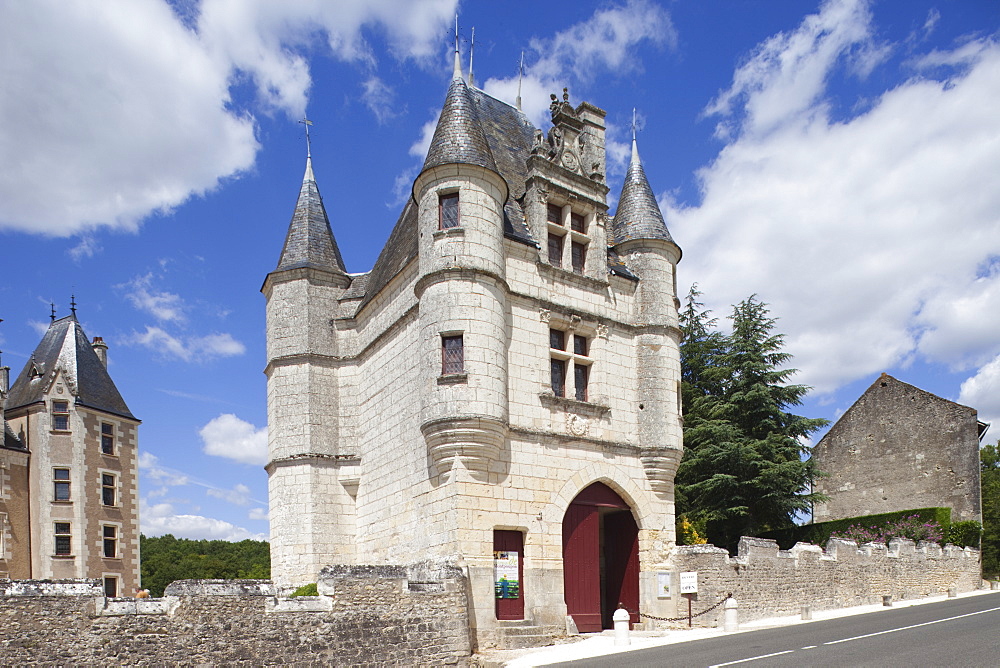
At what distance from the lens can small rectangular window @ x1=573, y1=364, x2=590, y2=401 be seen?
18.1 metres

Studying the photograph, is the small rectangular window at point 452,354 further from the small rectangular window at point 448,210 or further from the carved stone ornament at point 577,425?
the carved stone ornament at point 577,425

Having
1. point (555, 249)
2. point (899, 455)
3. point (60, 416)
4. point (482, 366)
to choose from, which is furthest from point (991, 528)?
point (60, 416)

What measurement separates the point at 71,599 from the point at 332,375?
1026 centimetres

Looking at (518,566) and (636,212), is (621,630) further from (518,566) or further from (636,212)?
(636,212)

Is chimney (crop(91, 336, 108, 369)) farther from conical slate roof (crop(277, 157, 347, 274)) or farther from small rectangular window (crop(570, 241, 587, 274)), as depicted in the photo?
small rectangular window (crop(570, 241, 587, 274))

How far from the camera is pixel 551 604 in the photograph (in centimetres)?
1586

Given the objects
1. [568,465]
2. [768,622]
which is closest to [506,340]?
[568,465]

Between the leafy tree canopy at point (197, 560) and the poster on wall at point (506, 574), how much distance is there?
25345mm

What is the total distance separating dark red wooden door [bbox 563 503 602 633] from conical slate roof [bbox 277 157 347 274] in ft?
28.0

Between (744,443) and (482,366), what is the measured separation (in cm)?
1413

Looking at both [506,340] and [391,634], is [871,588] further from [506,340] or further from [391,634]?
[391,634]

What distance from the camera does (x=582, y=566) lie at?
16953 millimetres

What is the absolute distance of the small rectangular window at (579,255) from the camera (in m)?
18.8

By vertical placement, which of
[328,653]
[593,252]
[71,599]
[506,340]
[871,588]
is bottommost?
[871,588]
